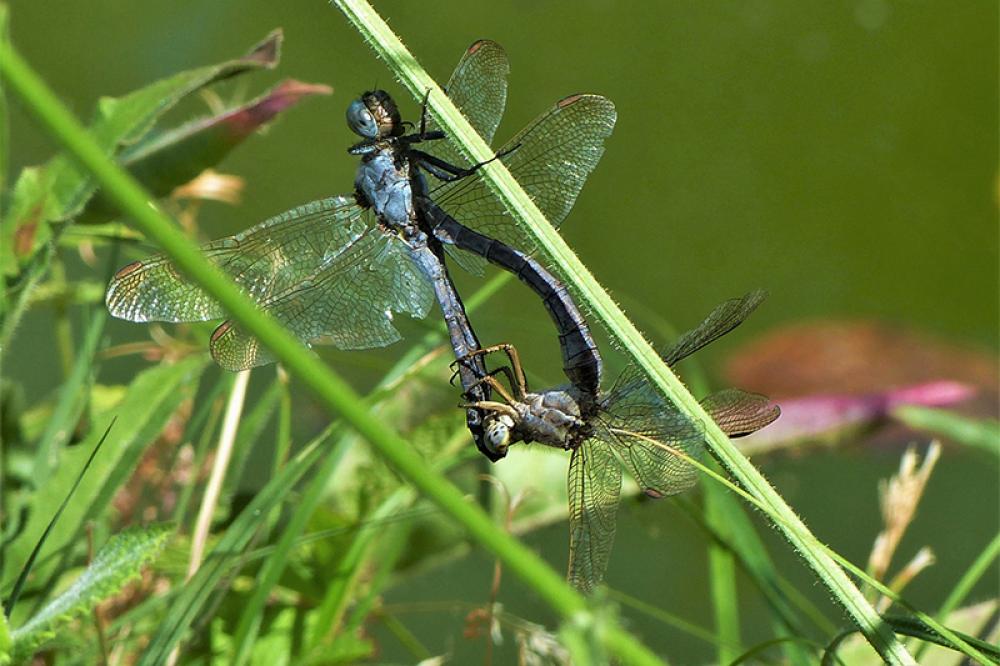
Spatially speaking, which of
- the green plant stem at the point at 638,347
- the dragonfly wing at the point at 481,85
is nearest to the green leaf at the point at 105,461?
the dragonfly wing at the point at 481,85

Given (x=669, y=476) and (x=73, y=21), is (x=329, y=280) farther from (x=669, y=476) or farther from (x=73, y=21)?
(x=73, y=21)

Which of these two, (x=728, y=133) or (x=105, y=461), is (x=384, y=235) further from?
(x=728, y=133)

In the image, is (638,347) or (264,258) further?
(264,258)

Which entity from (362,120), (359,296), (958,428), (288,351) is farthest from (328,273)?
(958,428)

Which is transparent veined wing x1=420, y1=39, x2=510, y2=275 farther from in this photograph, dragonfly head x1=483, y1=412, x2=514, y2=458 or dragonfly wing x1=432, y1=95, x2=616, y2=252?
A: dragonfly head x1=483, y1=412, x2=514, y2=458

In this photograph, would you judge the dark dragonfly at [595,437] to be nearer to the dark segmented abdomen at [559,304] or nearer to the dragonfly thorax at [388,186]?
the dark segmented abdomen at [559,304]
